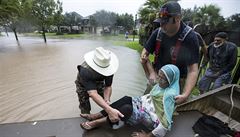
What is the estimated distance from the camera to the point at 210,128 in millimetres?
1990

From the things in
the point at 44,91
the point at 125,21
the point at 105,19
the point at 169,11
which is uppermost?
the point at 105,19

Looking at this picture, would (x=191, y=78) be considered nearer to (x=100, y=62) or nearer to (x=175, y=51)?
(x=175, y=51)

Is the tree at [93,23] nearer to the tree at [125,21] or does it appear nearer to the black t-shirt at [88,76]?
the tree at [125,21]

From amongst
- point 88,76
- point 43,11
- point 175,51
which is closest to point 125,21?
point 43,11

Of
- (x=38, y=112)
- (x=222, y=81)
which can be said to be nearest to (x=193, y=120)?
(x=222, y=81)

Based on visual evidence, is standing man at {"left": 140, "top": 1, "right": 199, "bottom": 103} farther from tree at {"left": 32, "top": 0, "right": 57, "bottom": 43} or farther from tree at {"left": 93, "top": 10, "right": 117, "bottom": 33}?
tree at {"left": 93, "top": 10, "right": 117, "bottom": 33}

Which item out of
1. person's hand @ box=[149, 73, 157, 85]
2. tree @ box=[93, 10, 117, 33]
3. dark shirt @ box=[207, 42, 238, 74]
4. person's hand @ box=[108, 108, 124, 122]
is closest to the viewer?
person's hand @ box=[108, 108, 124, 122]

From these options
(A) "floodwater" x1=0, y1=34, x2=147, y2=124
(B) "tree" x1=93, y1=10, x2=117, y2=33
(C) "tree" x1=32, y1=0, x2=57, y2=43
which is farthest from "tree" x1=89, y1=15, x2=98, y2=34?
A: (A) "floodwater" x1=0, y1=34, x2=147, y2=124

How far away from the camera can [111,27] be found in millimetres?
43219

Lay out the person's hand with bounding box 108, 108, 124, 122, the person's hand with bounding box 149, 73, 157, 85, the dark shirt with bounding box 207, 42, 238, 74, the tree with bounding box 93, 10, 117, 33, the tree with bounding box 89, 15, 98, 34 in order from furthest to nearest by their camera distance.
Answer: the tree with bounding box 89, 15, 98, 34 < the tree with bounding box 93, 10, 117, 33 < the dark shirt with bounding box 207, 42, 238, 74 < the person's hand with bounding box 149, 73, 157, 85 < the person's hand with bounding box 108, 108, 124, 122

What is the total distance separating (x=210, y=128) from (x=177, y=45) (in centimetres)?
94

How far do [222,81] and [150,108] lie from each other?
229 centimetres

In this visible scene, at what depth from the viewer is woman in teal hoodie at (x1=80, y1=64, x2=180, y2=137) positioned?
5.81ft

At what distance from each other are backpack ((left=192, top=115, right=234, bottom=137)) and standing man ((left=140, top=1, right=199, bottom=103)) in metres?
0.43
